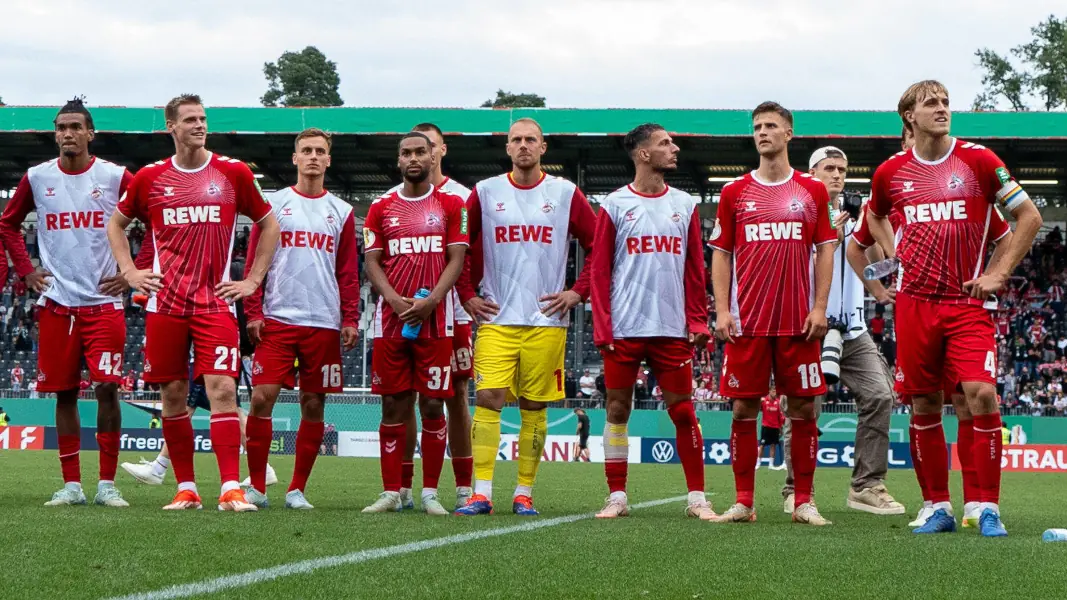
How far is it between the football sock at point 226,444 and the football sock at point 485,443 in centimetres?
149

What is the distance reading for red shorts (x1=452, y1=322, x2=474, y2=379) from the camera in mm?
8211

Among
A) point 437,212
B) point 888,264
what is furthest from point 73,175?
point 888,264

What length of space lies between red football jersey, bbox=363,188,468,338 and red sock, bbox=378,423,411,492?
2.05ft

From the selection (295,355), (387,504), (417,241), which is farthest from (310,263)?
(387,504)

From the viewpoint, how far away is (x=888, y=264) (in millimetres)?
7168

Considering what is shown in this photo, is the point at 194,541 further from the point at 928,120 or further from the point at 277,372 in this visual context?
the point at 928,120

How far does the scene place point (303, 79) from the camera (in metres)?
92.1

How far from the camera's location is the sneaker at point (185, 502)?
24.4 feet

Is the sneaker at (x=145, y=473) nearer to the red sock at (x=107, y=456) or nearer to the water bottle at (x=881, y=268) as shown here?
the red sock at (x=107, y=456)

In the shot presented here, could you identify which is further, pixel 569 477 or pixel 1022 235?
pixel 569 477

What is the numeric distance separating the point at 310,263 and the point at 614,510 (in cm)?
260

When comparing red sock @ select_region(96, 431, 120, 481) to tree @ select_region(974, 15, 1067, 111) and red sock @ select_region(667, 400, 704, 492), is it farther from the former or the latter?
tree @ select_region(974, 15, 1067, 111)

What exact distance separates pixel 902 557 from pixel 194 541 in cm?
303

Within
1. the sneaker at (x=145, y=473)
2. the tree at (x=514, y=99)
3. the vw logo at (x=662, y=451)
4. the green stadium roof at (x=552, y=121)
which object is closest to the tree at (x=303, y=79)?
the tree at (x=514, y=99)
